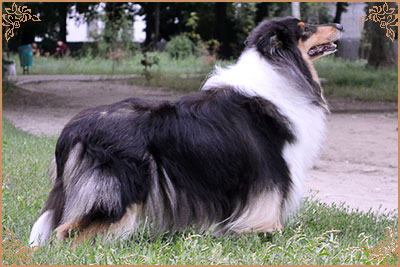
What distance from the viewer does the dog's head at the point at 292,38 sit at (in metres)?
4.42

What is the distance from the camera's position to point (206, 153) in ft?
13.5

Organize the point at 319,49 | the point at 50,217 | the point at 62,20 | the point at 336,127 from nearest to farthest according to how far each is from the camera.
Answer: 1. the point at 50,217
2. the point at 319,49
3. the point at 336,127
4. the point at 62,20

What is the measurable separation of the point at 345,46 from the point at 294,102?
2869 cm

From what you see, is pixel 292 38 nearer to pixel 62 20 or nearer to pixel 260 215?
pixel 260 215

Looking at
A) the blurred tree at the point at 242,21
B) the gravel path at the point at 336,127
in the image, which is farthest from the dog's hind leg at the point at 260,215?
the blurred tree at the point at 242,21

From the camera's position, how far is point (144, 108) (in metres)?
4.13

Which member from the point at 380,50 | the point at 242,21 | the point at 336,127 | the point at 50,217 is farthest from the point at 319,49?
the point at 242,21

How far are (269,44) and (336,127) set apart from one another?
780 cm

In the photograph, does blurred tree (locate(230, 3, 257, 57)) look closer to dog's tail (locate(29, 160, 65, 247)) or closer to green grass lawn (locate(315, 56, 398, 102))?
green grass lawn (locate(315, 56, 398, 102))

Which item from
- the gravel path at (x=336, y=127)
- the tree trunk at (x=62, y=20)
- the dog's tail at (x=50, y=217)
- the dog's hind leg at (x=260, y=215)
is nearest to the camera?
the dog's tail at (x=50, y=217)

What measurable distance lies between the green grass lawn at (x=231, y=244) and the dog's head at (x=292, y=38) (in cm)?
132

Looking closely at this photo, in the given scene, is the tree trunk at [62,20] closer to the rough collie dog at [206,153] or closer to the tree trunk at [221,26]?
the tree trunk at [221,26]

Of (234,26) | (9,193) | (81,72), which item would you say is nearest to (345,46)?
(234,26)

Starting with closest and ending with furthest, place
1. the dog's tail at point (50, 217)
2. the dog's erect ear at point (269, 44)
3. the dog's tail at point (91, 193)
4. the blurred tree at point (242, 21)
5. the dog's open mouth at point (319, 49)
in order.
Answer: the dog's tail at point (91, 193)
the dog's tail at point (50, 217)
the dog's erect ear at point (269, 44)
the dog's open mouth at point (319, 49)
the blurred tree at point (242, 21)
